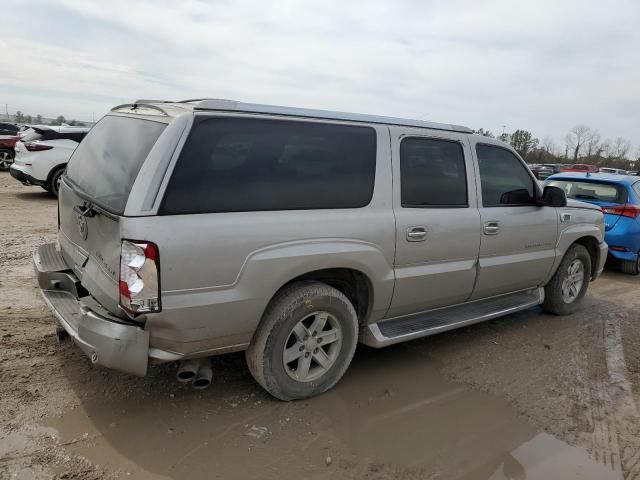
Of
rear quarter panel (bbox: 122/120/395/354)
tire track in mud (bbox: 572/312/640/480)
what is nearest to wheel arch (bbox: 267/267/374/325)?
rear quarter panel (bbox: 122/120/395/354)

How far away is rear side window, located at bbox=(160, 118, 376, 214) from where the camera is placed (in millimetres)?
2844

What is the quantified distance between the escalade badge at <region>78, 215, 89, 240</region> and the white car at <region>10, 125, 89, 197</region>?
28.4ft

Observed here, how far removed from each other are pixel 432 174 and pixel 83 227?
2.58 m

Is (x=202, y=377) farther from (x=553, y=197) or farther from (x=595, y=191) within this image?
(x=595, y=191)

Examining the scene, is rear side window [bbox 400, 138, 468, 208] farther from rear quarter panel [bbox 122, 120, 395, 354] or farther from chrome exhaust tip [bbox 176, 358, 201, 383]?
chrome exhaust tip [bbox 176, 358, 201, 383]

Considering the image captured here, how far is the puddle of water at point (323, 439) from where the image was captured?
278 cm

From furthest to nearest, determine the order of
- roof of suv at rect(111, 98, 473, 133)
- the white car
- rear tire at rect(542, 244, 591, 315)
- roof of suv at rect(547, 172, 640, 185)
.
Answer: the white car → roof of suv at rect(547, 172, 640, 185) → rear tire at rect(542, 244, 591, 315) → roof of suv at rect(111, 98, 473, 133)

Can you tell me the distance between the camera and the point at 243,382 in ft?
11.9

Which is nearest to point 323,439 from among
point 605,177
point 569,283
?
point 569,283

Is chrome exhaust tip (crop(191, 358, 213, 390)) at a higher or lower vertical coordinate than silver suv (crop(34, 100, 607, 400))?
lower

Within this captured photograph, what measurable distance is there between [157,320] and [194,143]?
1.02 metres

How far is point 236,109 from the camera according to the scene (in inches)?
122

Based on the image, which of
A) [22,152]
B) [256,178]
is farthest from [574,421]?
[22,152]

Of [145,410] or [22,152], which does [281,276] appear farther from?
[22,152]
